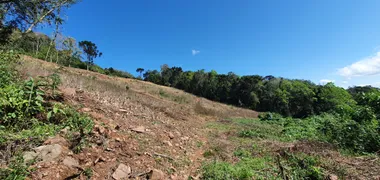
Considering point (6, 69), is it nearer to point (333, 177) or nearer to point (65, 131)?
point (65, 131)

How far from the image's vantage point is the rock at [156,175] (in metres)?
2.64

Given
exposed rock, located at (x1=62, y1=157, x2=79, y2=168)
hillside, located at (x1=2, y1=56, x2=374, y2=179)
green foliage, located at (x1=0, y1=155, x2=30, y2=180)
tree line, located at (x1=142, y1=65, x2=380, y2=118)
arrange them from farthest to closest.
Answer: tree line, located at (x1=142, y1=65, x2=380, y2=118) < hillside, located at (x1=2, y1=56, x2=374, y2=179) < exposed rock, located at (x1=62, y1=157, x2=79, y2=168) < green foliage, located at (x1=0, y1=155, x2=30, y2=180)

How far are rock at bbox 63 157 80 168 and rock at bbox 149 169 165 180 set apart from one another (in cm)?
104

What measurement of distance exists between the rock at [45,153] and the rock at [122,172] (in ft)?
2.59

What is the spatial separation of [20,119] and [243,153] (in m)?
4.56

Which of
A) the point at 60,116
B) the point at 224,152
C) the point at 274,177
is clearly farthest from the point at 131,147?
the point at 274,177

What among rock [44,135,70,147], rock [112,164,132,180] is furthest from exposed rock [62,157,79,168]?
rock [112,164,132,180]

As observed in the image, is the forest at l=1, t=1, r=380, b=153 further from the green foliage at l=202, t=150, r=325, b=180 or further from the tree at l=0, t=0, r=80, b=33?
the green foliage at l=202, t=150, r=325, b=180

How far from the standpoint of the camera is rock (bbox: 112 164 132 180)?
7.99ft

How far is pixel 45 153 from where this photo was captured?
2.21 meters

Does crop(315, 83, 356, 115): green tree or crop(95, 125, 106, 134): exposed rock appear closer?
crop(95, 125, 106, 134): exposed rock

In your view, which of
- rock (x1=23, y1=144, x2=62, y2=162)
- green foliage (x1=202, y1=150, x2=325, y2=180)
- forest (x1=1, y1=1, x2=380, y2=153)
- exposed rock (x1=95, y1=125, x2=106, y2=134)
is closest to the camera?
rock (x1=23, y1=144, x2=62, y2=162)

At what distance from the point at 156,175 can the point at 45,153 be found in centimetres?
152

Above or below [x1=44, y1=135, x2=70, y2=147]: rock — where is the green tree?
above
